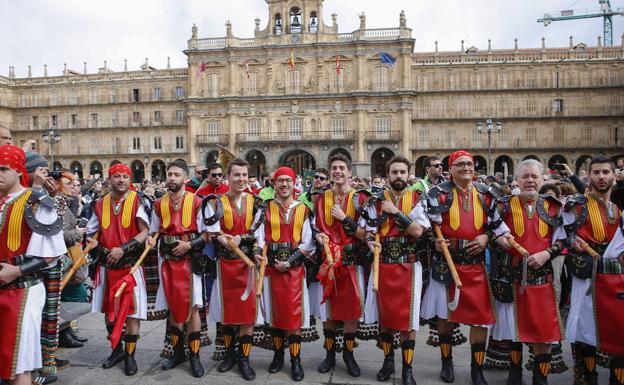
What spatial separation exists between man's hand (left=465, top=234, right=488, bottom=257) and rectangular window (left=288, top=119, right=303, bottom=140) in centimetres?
3402

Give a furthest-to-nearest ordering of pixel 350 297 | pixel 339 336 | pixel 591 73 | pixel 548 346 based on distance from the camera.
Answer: pixel 591 73 < pixel 339 336 < pixel 350 297 < pixel 548 346

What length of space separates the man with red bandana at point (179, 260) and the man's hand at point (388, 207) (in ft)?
6.50

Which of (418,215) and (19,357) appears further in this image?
(418,215)

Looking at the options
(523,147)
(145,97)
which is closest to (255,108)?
(145,97)

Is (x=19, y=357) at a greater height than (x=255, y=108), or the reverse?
(x=255, y=108)

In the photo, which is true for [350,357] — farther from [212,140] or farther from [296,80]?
[212,140]

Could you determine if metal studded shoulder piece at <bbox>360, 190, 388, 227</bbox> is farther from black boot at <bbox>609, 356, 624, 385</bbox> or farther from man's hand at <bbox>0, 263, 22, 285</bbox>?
man's hand at <bbox>0, 263, 22, 285</bbox>

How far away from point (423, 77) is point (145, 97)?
24136 mm

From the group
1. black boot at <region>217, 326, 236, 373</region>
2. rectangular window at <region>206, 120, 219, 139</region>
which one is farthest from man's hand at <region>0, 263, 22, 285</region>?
rectangular window at <region>206, 120, 219, 139</region>

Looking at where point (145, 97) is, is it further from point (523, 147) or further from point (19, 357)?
point (19, 357)

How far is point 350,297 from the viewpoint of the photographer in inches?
206

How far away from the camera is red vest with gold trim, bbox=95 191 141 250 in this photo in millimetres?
5387

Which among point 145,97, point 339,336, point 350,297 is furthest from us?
point 145,97

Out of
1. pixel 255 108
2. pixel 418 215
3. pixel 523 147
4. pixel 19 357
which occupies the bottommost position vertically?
pixel 19 357
